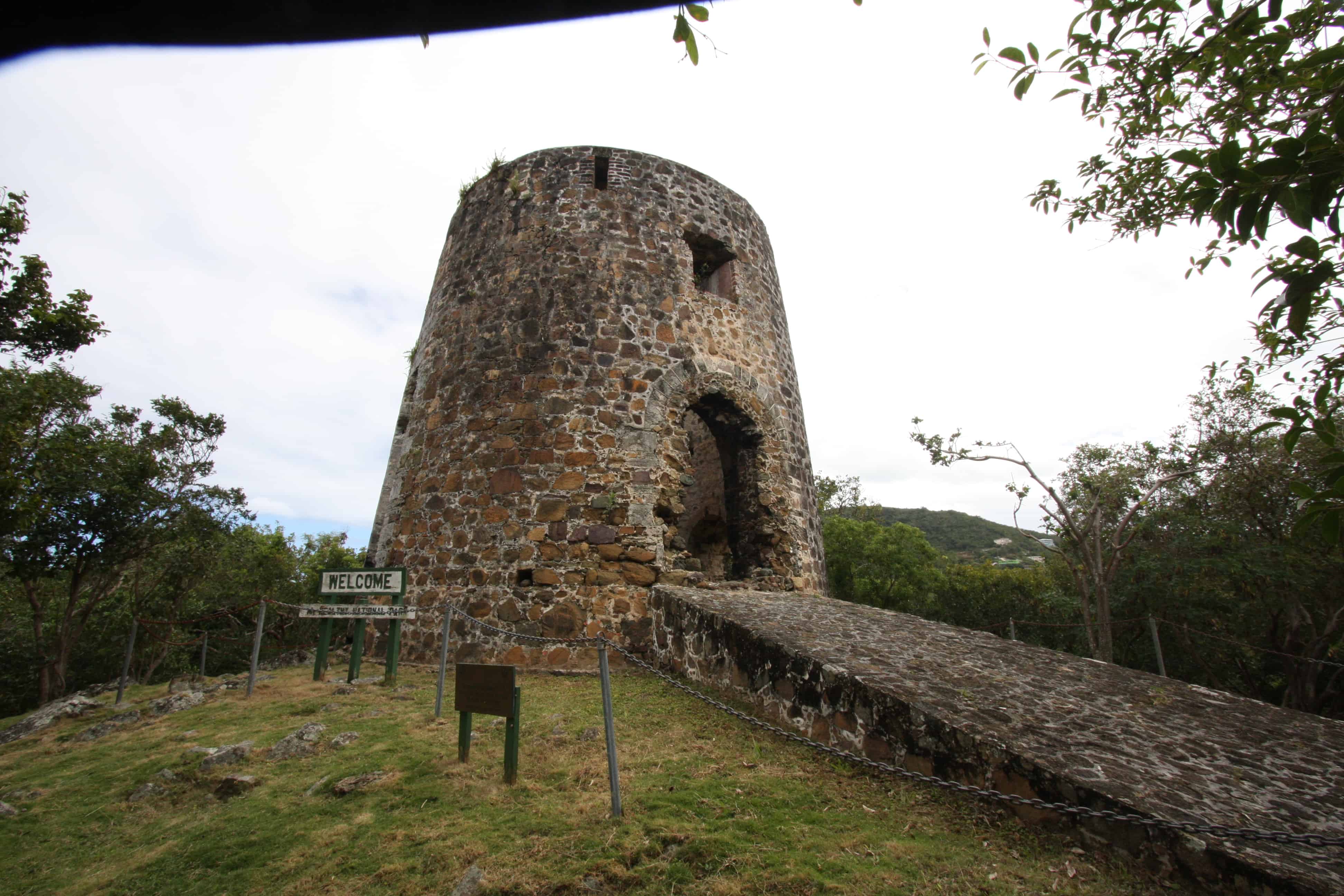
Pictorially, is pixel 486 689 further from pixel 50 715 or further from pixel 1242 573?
→ pixel 1242 573

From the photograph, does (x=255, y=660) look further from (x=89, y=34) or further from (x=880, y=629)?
(x=89, y=34)

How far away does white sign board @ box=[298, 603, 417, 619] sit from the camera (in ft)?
23.0

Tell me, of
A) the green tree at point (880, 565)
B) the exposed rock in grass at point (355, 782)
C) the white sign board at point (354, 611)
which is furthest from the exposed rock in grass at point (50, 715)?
the green tree at point (880, 565)

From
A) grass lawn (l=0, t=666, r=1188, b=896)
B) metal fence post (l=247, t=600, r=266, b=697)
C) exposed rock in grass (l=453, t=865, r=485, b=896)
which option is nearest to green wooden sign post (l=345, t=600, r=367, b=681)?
metal fence post (l=247, t=600, r=266, b=697)

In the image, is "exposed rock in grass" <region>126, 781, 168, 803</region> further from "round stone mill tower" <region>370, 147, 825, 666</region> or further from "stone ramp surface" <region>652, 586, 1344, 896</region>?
"stone ramp surface" <region>652, 586, 1344, 896</region>

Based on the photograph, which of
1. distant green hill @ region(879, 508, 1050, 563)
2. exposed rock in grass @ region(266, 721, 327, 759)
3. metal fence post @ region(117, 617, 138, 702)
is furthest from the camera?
distant green hill @ region(879, 508, 1050, 563)

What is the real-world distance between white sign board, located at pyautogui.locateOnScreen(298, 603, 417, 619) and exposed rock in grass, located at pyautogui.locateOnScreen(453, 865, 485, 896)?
4617mm

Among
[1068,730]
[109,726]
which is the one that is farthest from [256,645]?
[1068,730]

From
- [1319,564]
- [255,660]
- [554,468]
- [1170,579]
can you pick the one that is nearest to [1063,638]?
[1170,579]

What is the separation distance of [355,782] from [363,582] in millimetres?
3350

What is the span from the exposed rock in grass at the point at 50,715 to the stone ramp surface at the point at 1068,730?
23.2 feet

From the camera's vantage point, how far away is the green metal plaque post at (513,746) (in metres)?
4.07

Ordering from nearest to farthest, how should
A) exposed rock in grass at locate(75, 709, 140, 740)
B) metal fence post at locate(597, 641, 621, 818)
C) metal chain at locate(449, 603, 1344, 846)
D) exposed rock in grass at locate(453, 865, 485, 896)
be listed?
metal chain at locate(449, 603, 1344, 846) < exposed rock in grass at locate(453, 865, 485, 896) < metal fence post at locate(597, 641, 621, 818) < exposed rock in grass at locate(75, 709, 140, 740)

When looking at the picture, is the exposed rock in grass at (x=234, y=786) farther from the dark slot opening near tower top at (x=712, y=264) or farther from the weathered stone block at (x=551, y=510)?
the dark slot opening near tower top at (x=712, y=264)
